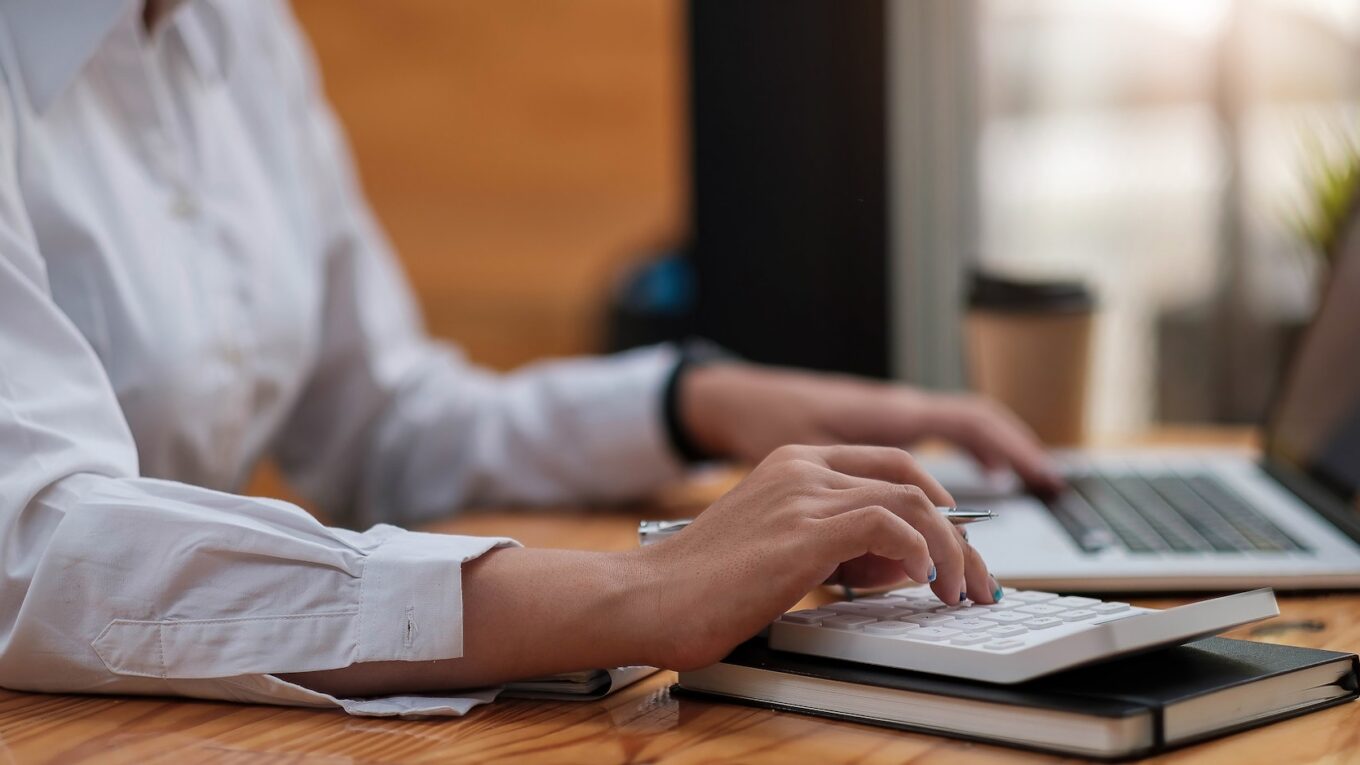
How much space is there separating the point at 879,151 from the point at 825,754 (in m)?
1.13

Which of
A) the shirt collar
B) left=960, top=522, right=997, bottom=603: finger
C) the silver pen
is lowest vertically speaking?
left=960, top=522, right=997, bottom=603: finger

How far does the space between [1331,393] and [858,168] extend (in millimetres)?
700

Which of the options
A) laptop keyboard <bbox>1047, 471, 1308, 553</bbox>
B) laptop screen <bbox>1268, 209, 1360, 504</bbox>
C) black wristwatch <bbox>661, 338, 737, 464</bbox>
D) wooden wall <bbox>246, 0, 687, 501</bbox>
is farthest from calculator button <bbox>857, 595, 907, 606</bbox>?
wooden wall <bbox>246, 0, 687, 501</bbox>

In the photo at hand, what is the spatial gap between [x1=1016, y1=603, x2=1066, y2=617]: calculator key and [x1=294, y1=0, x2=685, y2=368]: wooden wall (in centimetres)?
267

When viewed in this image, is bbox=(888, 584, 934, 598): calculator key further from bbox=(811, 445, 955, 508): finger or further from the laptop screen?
the laptop screen

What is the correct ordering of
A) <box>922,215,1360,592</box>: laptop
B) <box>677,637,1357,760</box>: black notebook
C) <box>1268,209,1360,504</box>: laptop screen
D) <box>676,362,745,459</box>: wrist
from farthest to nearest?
1. <box>676,362,745,459</box>: wrist
2. <box>1268,209,1360,504</box>: laptop screen
3. <box>922,215,1360,592</box>: laptop
4. <box>677,637,1357,760</box>: black notebook

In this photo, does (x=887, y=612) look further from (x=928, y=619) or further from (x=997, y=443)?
(x=997, y=443)

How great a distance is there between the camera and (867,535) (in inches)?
20.8

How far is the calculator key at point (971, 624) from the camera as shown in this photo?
1.71 ft

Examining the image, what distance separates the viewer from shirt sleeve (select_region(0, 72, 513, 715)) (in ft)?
1.84

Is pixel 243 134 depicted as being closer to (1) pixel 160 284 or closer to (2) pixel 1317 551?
(1) pixel 160 284

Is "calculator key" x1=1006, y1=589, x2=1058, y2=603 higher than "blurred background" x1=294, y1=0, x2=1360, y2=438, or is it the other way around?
"blurred background" x1=294, y1=0, x2=1360, y2=438

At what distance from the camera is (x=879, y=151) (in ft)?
5.00

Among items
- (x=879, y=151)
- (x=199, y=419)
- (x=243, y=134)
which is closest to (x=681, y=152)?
(x=879, y=151)
